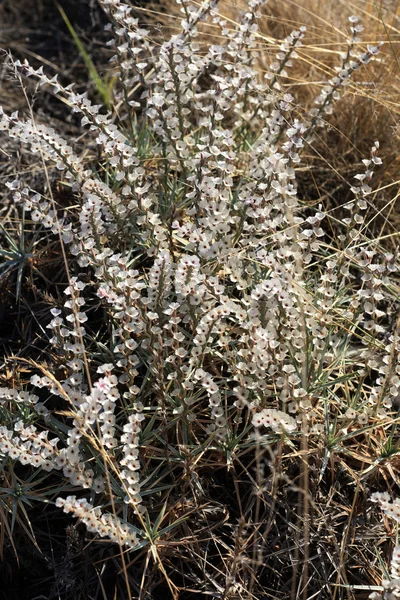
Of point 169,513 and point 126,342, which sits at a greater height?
point 126,342

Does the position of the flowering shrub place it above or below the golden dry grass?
below

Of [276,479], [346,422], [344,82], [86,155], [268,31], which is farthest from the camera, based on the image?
[268,31]

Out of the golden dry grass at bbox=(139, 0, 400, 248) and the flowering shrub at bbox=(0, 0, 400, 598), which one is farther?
the golden dry grass at bbox=(139, 0, 400, 248)

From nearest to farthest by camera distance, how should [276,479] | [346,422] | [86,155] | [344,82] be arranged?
[276,479], [346,422], [344,82], [86,155]

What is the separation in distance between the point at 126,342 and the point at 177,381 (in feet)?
0.61

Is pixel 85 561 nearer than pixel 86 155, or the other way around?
pixel 85 561

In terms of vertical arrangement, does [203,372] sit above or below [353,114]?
below

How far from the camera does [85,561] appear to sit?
2119mm

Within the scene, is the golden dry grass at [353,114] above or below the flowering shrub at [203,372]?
above

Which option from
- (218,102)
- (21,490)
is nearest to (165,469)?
(21,490)

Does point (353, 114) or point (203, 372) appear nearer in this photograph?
point (203, 372)

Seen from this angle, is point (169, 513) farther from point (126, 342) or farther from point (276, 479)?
point (126, 342)

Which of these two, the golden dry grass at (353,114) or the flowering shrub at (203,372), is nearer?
the flowering shrub at (203,372)

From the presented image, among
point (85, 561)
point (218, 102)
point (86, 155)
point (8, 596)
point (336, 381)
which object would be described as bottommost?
point (8, 596)
